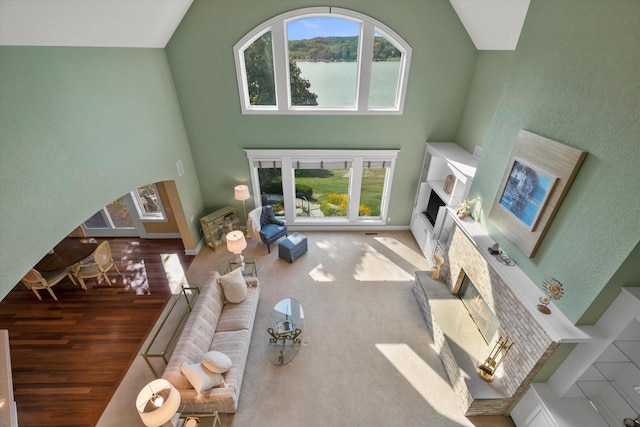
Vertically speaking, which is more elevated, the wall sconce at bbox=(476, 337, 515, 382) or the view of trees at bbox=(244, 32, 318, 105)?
the view of trees at bbox=(244, 32, 318, 105)

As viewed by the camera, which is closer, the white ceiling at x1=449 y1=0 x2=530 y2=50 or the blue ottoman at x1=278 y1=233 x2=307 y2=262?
the white ceiling at x1=449 y1=0 x2=530 y2=50

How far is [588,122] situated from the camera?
2.75 meters

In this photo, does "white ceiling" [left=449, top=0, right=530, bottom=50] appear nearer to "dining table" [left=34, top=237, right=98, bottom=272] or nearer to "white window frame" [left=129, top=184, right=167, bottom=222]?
"white window frame" [left=129, top=184, right=167, bottom=222]

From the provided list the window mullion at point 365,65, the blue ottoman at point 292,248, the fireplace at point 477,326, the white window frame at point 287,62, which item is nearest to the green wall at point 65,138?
the white window frame at point 287,62

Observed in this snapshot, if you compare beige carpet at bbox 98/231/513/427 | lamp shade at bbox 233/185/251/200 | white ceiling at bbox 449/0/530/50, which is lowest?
beige carpet at bbox 98/231/513/427

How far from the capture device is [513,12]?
153 inches

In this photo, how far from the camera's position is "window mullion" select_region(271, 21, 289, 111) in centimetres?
541

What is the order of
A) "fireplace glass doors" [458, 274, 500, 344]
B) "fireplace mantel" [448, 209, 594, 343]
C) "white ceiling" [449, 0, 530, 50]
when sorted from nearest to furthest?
"fireplace mantel" [448, 209, 594, 343] < "white ceiling" [449, 0, 530, 50] < "fireplace glass doors" [458, 274, 500, 344]

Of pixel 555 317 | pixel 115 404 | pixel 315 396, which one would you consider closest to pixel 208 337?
pixel 115 404

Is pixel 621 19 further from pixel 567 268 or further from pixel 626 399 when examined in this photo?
pixel 626 399

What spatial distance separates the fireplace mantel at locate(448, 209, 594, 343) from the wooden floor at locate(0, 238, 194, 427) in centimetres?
574

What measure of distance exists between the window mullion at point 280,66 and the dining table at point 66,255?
515 cm

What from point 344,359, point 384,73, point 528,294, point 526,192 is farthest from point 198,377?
point 384,73

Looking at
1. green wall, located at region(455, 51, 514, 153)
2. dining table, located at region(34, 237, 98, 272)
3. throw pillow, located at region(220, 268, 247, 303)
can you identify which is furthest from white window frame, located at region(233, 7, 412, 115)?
dining table, located at region(34, 237, 98, 272)
